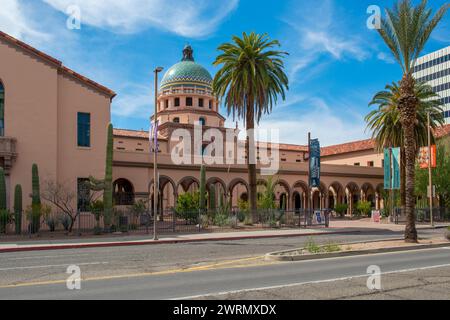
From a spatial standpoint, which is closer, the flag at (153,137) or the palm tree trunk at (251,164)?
the flag at (153,137)

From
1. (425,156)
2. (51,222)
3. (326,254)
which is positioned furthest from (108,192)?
(425,156)

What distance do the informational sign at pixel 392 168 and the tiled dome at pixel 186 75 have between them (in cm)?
3144

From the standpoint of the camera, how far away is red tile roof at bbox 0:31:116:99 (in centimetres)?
2916

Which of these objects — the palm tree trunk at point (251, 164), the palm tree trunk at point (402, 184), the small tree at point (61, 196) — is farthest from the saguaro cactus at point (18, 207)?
the palm tree trunk at point (402, 184)

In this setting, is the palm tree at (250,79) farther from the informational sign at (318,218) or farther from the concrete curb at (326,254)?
the concrete curb at (326,254)

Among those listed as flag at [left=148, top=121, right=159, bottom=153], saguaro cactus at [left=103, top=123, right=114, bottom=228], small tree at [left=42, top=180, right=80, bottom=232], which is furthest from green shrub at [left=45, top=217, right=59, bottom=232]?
flag at [left=148, top=121, right=159, bottom=153]

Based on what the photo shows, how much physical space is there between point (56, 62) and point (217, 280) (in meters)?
24.6

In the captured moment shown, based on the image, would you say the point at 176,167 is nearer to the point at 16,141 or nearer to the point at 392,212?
the point at 16,141

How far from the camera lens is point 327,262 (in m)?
13.5

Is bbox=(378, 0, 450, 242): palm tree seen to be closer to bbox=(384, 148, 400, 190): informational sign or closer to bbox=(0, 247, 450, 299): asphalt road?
bbox=(0, 247, 450, 299): asphalt road

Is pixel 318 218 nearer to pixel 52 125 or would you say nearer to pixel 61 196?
pixel 61 196

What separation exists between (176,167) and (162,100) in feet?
79.1

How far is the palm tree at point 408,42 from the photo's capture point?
19.6 m
